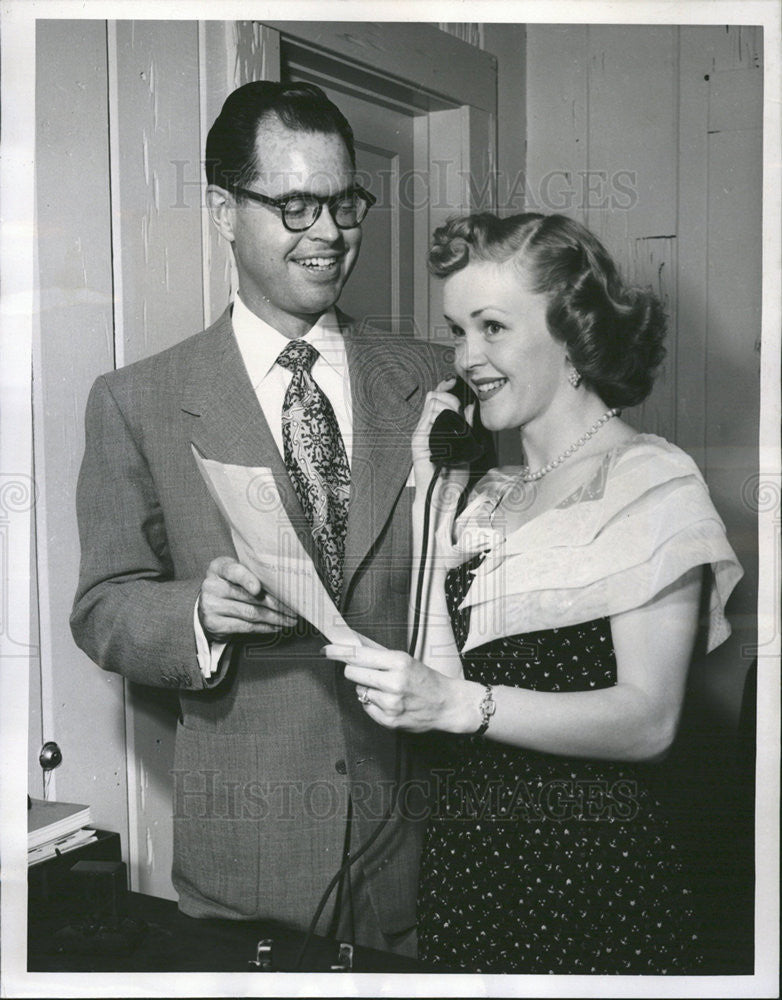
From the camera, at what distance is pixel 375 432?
123 cm

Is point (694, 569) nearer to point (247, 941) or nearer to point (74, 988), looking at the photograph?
point (247, 941)

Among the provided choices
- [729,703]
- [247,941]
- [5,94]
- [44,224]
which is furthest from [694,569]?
[5,94]

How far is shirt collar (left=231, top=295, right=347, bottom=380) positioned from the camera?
1.23m

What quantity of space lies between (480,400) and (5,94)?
724 mm

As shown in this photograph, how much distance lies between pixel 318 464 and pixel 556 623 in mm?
350

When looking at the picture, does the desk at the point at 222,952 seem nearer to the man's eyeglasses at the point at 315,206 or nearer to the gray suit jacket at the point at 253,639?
the gray suit jacket at the point at 253,639

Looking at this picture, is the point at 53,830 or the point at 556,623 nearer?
the point at 556,623

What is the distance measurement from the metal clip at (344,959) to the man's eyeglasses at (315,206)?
2.97ft

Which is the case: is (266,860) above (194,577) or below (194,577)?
below

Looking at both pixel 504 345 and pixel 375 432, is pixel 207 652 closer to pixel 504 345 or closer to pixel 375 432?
pixel 375 432

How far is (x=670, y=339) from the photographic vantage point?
1266mm

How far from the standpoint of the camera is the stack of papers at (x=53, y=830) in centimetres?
129
